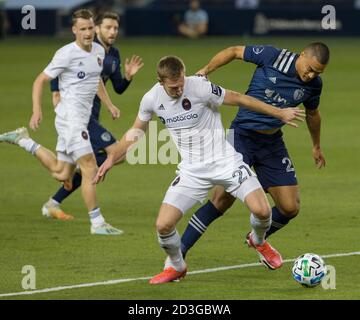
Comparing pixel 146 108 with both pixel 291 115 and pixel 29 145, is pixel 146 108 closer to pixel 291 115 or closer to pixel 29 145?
pixel 291 115

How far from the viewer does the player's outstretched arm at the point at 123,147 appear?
35.4ft

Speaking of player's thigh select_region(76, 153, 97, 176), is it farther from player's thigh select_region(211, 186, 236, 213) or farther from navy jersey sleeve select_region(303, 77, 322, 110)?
navy jersey sleeve select_region(303, 77, 322, 110)

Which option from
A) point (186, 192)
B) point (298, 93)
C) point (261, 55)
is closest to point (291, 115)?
point (298, 93)

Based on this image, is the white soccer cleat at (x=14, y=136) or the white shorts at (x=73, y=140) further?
the white soccer cleat at (x=14, y=136)

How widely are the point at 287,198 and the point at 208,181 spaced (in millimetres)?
1262

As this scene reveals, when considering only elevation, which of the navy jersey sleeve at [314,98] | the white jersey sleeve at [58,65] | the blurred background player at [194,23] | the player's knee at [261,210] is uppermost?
the navy jersey sleeve at [314,98]

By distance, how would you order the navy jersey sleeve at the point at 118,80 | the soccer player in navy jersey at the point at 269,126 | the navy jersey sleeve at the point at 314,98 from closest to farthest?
the soccer player in navy jersey at the point at 269,126 → the navy jersey sleeve at the point at 314,98 → the navy jersey sleeve at the point at 118,80

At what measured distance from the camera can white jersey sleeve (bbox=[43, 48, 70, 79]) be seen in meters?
13.5

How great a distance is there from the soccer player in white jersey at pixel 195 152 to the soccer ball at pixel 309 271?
59 centimetres

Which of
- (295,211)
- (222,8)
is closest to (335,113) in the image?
(295,211)

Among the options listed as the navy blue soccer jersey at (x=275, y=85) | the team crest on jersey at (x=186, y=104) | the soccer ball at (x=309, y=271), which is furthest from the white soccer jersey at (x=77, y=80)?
the soccer ball at (x=309, y=271)

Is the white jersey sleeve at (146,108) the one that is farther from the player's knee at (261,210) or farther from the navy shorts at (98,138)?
the navy shorts at (98,138)

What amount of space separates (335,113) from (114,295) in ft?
49.5
